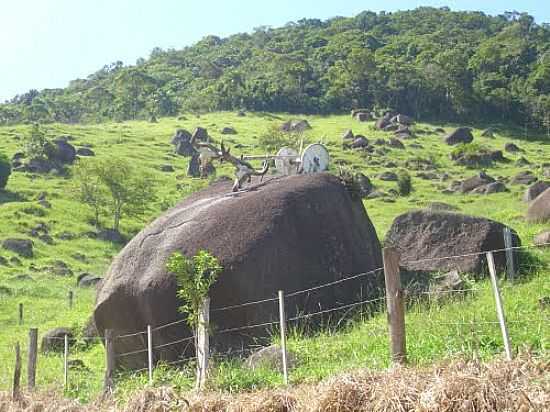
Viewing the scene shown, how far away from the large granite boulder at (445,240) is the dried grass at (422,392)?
7.07 meters

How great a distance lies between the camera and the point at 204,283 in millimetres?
10992

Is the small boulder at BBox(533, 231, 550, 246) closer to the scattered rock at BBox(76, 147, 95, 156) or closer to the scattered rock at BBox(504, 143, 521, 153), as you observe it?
the scattered rock at BBox(504, 143, 521, 153)

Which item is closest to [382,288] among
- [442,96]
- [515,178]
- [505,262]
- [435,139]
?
[505,262]

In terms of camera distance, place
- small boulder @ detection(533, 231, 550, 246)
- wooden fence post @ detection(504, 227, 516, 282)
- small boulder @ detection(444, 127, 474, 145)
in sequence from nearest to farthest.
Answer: wooden fence post @ detection(504, 227, 516, 282) < small boulder @ detection(533, 231, 550, 246) < small boulder @ detection(444, 127, 474, 145)

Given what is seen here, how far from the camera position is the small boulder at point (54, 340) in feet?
68.5

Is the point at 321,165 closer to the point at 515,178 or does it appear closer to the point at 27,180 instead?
the point at 515,178

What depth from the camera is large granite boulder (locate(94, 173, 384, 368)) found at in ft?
42.8

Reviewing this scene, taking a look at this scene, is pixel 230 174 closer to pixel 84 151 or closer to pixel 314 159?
pixel 84 151

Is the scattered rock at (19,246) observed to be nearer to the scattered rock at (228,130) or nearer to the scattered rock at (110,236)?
the scattered rock at (110,236)

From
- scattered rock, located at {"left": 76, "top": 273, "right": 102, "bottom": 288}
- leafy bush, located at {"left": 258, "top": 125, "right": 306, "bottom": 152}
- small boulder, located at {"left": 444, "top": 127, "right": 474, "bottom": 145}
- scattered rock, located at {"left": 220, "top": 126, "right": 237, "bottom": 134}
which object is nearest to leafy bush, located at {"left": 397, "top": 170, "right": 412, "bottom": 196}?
leafy bush, located at {"left": 258, "top": 125, "right": 306, "bottom": 152}

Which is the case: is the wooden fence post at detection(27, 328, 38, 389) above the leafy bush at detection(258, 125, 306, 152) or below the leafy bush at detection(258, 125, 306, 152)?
above

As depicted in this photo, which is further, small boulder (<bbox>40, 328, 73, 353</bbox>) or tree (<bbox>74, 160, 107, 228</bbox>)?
tree (<bbox>74, 160, 107, 228</bbox>)

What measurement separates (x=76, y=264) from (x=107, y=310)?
31.7 meters

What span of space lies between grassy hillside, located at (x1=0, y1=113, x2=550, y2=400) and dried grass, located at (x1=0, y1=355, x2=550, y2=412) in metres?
0.79
